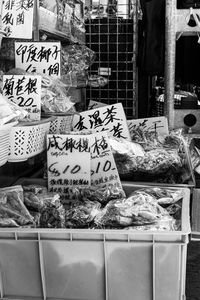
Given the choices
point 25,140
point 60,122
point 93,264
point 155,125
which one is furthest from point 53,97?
point 93,264

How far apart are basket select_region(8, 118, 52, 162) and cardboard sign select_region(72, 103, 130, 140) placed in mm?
683

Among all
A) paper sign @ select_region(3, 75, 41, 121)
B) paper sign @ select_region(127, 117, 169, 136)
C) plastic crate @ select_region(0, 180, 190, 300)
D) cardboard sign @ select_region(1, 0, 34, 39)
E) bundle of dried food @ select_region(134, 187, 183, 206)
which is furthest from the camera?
paper sign @ select_region(127, 117, 169, 136)

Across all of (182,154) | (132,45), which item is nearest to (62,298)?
(182,154)

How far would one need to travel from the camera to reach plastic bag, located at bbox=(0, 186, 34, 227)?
1624 mm

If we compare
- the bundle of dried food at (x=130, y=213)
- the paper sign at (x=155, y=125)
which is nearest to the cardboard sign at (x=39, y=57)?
the paper sign at (x=155, y=125)

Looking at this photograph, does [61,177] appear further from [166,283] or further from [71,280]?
[166,283]

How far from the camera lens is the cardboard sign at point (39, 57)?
2662 mm

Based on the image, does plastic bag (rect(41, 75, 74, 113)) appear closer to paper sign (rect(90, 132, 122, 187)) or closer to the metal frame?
paper sign (rect(90, 132, 122, 187))

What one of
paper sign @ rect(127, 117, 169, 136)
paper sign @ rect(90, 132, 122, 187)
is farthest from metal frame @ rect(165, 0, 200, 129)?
paper sign @ rect(90, 132, 122, 187)

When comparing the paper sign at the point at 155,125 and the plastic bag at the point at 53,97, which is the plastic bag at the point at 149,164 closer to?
the plastic bag at the point at 53,97

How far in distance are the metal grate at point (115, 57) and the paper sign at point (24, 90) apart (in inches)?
116

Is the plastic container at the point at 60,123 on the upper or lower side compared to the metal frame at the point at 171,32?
lower

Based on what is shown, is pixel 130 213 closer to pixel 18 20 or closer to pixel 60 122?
pixel 60 122

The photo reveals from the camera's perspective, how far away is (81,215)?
66.5 inches
